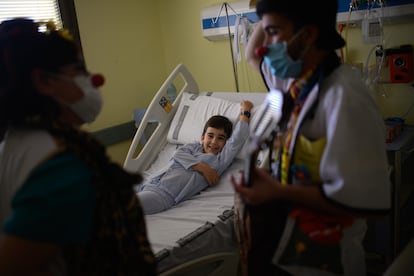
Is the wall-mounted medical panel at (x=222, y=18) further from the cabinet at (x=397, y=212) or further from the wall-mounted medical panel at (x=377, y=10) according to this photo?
the cabinet at (x=397, y=212)

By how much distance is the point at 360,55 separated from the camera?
2590mm

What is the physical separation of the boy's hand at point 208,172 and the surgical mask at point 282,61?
1317 mm

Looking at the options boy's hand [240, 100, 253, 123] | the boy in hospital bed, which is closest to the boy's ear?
the boy in hospital bed

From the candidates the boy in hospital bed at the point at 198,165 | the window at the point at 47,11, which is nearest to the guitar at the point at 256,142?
the boy in hospital bed at the point at 198,165

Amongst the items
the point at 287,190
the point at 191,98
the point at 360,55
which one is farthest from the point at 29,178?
the point at 360,55

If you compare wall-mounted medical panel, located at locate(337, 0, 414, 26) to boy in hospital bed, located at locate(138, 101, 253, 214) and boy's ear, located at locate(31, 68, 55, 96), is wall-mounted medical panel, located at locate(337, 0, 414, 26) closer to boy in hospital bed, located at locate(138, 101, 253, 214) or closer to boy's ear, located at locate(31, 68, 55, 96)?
boy in hospital bed, located at locate(138, 101, 253, 214)

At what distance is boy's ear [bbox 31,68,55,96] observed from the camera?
2.93ft

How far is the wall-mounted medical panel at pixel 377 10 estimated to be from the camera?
90.3 inches

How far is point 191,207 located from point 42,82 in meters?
1.39

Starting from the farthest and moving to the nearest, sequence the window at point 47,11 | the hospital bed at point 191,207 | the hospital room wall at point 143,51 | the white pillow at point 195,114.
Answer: the hospital room wall at point 143,51
the window at point 47,11
the white pillow at point 195,114
the hospital bed at point 191,207

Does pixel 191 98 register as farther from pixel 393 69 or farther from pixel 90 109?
pixel 90 109

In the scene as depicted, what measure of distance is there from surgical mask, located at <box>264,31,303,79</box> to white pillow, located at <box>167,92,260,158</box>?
5.11 feet

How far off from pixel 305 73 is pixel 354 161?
302 millimetres

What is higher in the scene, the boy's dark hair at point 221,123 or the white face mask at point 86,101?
the white face mask at point 86,101
